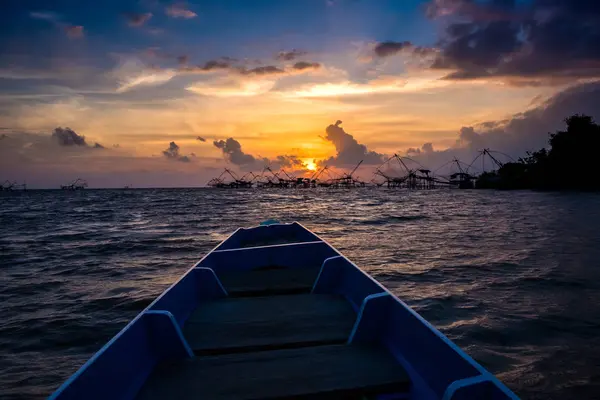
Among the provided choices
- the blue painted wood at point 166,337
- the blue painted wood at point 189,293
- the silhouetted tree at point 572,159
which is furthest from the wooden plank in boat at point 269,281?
the silhouetted tree at point 572,159

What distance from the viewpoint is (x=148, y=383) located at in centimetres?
319

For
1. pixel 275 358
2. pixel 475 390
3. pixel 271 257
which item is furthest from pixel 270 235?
pixel 475 390

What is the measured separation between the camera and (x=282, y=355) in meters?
3.53

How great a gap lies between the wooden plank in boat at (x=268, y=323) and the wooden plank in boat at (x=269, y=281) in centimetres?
43

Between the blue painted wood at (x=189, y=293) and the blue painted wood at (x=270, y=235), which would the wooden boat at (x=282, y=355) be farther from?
the blue painted wood at (x=270, y=235)

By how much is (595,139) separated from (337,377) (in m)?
90.3

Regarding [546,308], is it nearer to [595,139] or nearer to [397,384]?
[397,384]

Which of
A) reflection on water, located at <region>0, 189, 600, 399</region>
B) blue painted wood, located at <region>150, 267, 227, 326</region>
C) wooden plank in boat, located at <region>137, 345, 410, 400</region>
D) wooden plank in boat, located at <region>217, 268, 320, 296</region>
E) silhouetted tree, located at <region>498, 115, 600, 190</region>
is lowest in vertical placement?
reflection on water, located at <region>0, 189, 600, 399</region>

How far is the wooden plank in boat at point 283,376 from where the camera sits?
9.78ft

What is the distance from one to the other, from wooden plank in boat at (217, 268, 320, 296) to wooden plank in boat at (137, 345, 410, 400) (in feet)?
7.34

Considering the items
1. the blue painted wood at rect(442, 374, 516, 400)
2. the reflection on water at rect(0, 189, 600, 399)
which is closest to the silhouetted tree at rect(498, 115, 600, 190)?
the reflection on water at rect(0, 189, 600, 399)

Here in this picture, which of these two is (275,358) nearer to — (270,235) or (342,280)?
(342,280)

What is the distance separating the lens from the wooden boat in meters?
2.90

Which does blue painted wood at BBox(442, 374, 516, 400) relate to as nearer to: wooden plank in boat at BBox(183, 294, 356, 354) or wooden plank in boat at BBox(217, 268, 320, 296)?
wooden plank in boat at BBox(183, 294, 356, 354)
